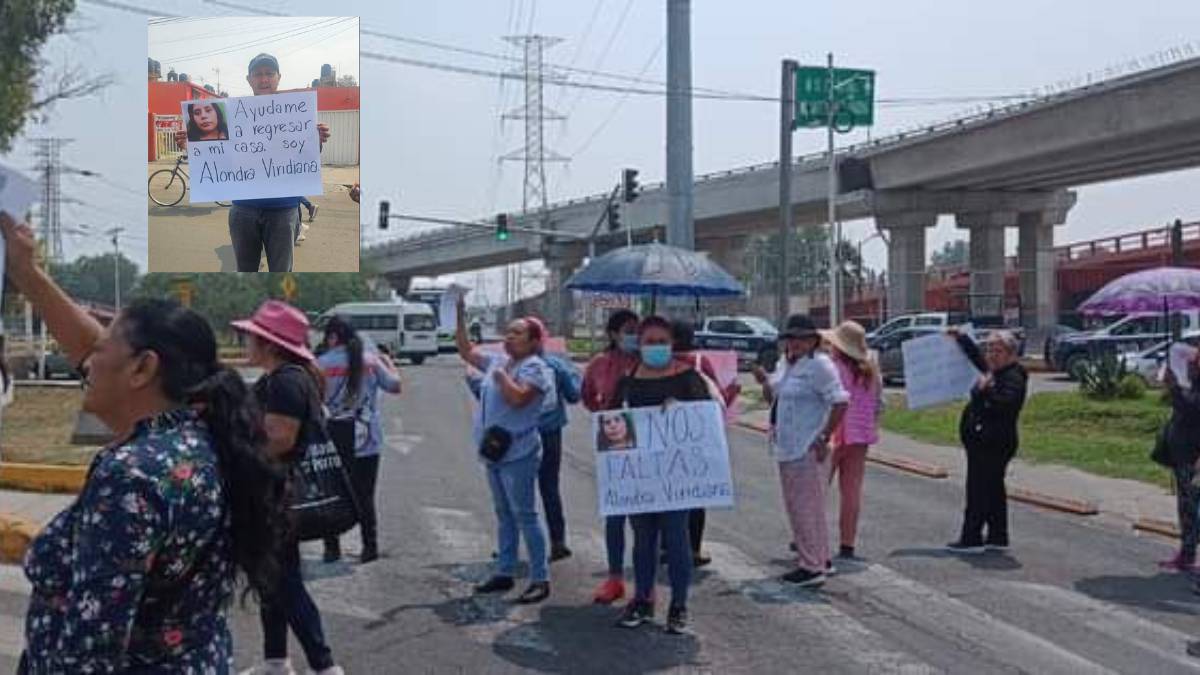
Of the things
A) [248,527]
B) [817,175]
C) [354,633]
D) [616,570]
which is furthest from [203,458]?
[817,175]

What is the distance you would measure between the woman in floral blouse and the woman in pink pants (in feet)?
25.6

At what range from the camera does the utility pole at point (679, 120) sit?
95.7 feet

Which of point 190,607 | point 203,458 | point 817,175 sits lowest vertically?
point 190,607

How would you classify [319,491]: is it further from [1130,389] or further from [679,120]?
[679,120]

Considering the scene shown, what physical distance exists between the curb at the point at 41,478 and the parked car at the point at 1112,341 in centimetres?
2498

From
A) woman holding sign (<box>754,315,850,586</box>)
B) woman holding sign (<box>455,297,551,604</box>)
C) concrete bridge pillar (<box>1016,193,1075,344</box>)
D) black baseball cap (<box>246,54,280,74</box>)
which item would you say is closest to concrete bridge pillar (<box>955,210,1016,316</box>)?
concrete bridge pillar (<box>1016,193,1075,344</box>)

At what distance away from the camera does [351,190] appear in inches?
497

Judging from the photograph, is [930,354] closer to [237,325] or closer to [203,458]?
[237,325]

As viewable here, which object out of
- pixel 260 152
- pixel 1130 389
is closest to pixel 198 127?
pixel 260 152

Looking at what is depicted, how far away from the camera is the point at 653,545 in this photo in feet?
27.7

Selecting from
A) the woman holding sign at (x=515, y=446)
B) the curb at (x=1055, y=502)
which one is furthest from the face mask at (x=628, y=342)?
the curb at (x=1055, y=502)

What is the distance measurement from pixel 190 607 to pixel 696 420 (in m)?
5.56

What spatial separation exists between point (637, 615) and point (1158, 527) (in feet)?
20.7

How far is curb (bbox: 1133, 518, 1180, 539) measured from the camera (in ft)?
40.9
